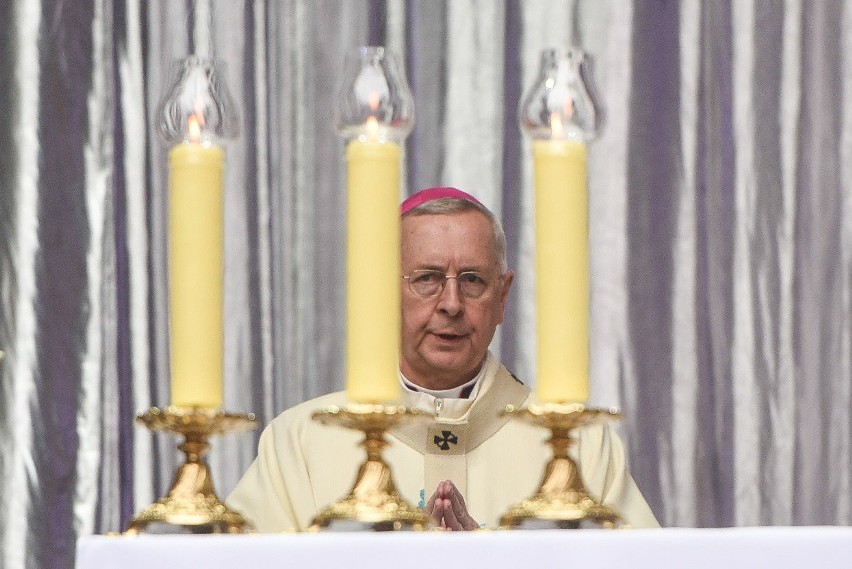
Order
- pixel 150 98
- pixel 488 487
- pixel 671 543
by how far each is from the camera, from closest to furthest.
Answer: pixel 671 543
pixel 488 487
pixel 150 98

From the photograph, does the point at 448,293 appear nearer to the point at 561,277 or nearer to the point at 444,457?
the point at 444,457

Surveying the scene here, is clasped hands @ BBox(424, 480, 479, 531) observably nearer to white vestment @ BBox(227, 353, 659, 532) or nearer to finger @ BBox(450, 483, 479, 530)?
finger @ BBox(450, 483, 479, 530)

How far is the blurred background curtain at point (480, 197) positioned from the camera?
13.1 feet

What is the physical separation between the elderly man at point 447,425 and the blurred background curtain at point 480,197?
0.50 metres

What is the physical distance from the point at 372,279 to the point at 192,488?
0.84 feet

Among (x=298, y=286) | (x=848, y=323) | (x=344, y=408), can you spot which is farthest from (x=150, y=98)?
(x=344, y=408)

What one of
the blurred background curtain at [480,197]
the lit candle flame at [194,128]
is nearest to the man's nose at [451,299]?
the blurred background curtain at [480,197]

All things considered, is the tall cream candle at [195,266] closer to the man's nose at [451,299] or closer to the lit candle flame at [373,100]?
the lit candle flame at [373,100]

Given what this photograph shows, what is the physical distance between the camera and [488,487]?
3588 mm

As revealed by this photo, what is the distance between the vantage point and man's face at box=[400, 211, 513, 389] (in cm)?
349

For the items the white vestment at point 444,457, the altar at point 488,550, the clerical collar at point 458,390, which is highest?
the altar at point 488,550

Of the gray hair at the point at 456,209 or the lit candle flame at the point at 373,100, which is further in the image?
the gray hair at the point at 456,209

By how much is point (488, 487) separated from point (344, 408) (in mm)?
2186

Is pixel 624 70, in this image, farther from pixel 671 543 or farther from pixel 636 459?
pixel 671 543
